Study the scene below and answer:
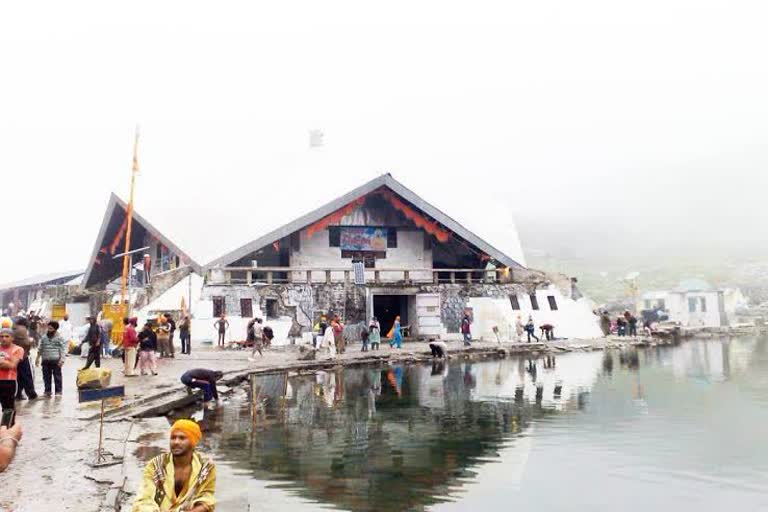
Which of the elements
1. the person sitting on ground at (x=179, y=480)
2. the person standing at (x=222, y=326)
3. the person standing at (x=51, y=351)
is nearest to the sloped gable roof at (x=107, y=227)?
the person standing at (x=222, y=326)

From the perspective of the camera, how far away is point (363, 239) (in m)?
32.4

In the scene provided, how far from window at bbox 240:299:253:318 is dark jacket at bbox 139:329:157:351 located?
10897 mm

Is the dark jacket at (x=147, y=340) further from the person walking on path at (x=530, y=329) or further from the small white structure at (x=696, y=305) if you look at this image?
the small white structure at (x=696, y=305)

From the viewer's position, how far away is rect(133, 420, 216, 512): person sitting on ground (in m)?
4.12

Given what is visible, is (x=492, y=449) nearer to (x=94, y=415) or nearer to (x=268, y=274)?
(x=94, y=415)

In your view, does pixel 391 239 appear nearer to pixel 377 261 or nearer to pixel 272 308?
pixel 377 261

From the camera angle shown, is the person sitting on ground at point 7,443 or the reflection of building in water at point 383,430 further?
the reflection of building in water at point 383,430

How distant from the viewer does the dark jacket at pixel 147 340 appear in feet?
51.4

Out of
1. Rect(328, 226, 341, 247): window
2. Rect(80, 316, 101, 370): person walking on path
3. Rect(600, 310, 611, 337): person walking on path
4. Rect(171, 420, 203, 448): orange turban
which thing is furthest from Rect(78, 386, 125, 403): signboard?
Rect(600, 310, 611, 337): person walking on path

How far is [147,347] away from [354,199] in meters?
15.5

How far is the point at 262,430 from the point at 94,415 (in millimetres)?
2752

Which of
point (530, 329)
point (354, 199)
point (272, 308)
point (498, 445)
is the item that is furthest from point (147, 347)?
point (530, 329)

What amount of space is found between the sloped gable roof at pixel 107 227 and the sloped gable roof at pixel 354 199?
165 cm

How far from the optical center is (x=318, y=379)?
17.6m
